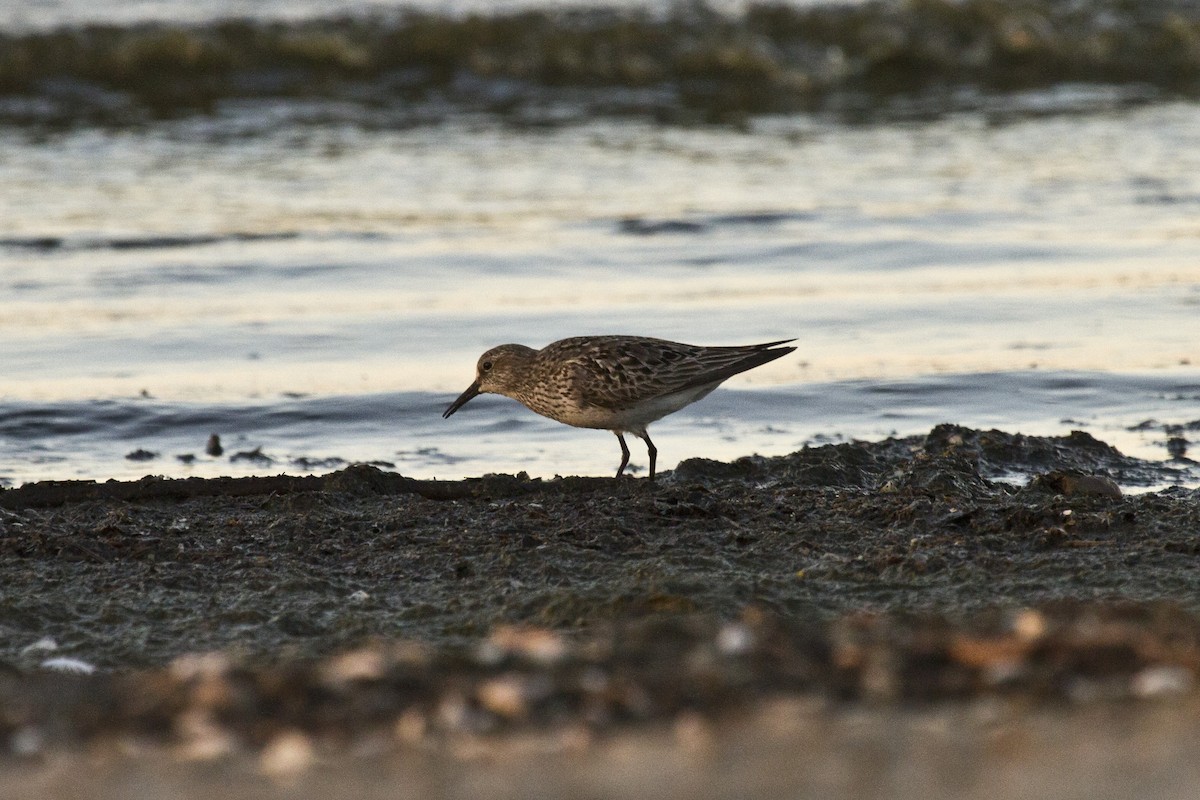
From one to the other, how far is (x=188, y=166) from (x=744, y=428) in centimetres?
774

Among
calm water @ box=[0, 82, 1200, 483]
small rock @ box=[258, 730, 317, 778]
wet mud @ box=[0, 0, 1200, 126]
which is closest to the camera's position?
small rock @ box=[258, 730, 317, 778]

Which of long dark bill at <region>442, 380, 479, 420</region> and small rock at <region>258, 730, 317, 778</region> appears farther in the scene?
long dark bill at <region>442, 380, 479, 420</region>

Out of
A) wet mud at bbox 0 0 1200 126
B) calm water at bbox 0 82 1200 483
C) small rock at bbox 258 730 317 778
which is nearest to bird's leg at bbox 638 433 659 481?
calm water at bbox 0 82 1200 483

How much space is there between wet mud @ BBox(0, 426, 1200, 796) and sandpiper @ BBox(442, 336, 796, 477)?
320mm

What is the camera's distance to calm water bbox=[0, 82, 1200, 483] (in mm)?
8461

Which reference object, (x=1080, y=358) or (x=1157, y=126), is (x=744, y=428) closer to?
(x=1080, y=358)

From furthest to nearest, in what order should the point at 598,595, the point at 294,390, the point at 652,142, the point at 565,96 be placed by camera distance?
the point at 565,96 → the point at 652,142 → the point at 294,390 → the point at 598,595

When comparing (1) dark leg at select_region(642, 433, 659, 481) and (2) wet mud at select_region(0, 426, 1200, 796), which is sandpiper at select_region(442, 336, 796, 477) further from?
(2) wet mud at select_region(0, 426, 1200, 796)

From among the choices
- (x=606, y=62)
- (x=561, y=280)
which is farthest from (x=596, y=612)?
(x=606, y=62)

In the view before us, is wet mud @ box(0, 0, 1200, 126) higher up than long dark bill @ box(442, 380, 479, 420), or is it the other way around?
wet mud @ box(0, 0, 1200, 126)

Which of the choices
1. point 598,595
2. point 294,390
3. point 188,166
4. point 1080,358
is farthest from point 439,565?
point 188,166

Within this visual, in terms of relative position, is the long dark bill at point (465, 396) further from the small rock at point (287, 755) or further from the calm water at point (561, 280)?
the small rock at point (287, 755)

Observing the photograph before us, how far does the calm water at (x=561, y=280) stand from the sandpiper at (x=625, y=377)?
1.55ft

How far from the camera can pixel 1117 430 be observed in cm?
816
